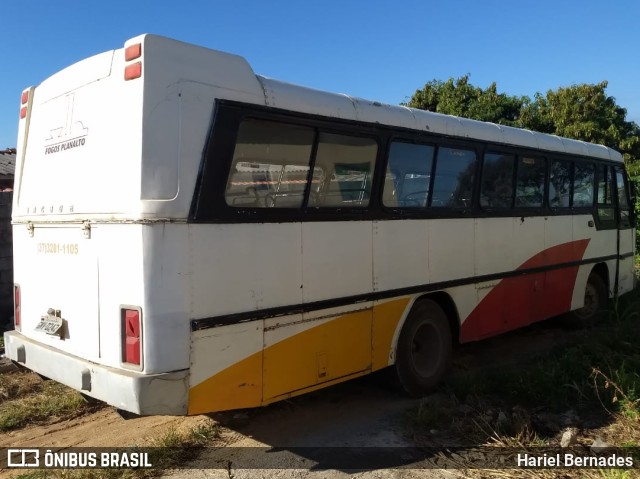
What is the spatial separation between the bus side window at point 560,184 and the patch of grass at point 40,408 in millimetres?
6505

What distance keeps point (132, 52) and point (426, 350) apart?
4092mm

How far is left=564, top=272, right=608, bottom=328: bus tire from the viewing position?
28.1 ft

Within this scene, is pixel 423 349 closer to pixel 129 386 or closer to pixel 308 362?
pixel 308 362

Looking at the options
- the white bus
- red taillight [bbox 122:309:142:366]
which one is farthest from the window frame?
red taillight [bbox 122:309:142:366]

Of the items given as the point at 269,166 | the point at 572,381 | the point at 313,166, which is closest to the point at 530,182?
the point at 572,381

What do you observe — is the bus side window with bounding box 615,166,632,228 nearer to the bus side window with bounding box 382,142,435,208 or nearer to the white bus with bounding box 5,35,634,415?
the white bus with bounding box 5,35,634,415

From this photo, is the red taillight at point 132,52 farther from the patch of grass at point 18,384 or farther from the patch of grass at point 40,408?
the patch of grass at point 18,384

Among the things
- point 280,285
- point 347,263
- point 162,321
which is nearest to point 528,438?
point 347,263

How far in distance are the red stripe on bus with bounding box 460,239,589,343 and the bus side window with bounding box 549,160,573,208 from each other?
628 millimetres

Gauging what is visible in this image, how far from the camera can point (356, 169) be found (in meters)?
4.87

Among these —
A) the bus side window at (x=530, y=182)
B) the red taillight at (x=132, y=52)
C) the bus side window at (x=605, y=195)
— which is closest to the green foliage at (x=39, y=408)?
the red taillight at (x=132, y=52)

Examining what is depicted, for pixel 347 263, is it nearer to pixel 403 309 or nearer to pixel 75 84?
pixel 403 309

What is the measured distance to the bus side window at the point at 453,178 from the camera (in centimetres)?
575

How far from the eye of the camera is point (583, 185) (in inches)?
327
